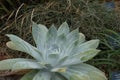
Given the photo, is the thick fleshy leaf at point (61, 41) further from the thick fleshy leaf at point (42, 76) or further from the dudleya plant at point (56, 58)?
the thick fleshy leaf at point (42, 76)

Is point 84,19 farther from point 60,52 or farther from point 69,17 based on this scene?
point 60,52

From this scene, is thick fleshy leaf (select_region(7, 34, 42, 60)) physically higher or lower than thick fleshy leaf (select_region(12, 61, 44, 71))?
higher

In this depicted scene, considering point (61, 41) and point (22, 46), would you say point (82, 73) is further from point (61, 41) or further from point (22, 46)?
point (22, 46)

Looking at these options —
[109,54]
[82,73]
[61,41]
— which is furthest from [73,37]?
[109,54]

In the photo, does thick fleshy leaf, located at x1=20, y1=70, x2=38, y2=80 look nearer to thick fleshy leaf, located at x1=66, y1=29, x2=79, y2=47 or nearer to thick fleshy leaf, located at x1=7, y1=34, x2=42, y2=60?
thick fleshy leaf, located at x1=7, y1=34, x2=42, y2=60

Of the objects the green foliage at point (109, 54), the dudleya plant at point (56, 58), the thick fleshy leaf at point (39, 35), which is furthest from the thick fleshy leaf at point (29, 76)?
the green foliage at point (109, 54)

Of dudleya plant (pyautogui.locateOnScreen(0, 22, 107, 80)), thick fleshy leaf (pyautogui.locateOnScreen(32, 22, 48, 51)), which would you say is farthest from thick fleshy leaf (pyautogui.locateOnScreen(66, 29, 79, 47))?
thick fleshy leaf (pyautogui.locateOnScreen(32, 22, 48, 51))

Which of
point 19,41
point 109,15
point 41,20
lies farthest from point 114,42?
point 19,41
